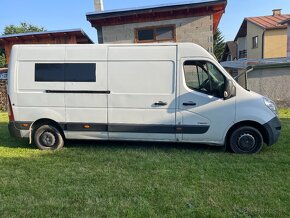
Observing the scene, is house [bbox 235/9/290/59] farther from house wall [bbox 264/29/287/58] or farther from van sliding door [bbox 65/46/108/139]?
van sliding door [bbox 65/46/108/139]

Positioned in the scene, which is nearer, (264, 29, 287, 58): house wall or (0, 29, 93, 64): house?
(0, 29, 93, 64): house

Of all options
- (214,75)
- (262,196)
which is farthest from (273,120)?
(262,196)

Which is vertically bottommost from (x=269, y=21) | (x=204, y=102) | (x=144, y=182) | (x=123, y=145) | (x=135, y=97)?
(x=144, y=182)

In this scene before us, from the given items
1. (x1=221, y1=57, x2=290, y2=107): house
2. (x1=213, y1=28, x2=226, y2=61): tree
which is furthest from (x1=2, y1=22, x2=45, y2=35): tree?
(x1=221, y1=57, x2=290, y2=107): house

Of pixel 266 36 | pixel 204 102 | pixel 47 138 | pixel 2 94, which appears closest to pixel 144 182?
pixel 204 102

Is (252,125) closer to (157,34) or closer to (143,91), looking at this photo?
(143,91)

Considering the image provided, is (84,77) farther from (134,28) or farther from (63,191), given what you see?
(134,28)

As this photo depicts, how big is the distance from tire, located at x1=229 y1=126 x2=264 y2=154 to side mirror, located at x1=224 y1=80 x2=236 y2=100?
2.41ft

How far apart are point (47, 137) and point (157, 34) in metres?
8.42

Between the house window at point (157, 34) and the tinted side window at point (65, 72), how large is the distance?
300 inches

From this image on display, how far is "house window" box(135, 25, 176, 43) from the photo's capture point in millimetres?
13789

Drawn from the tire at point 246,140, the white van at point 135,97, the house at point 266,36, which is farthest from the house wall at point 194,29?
the house at point 266,36

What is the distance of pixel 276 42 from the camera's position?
96.8 feet

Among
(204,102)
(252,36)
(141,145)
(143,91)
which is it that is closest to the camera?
(204,102)
